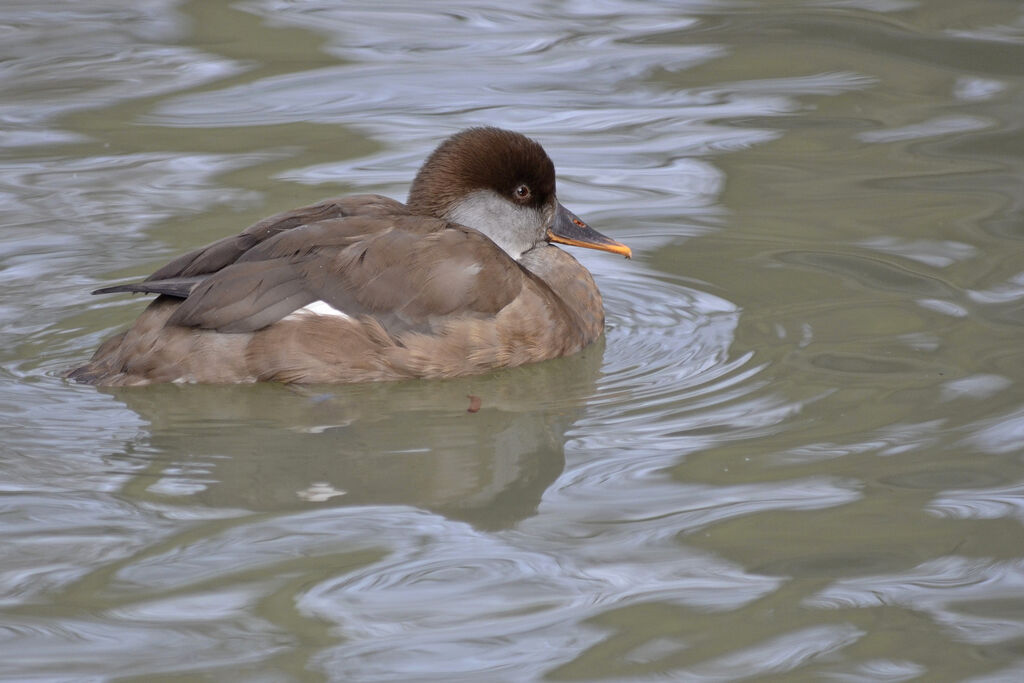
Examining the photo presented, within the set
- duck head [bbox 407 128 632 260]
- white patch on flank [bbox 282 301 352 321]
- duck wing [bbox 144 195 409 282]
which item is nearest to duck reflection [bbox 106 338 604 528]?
white patch on flank [bbox 282 301 352 321]

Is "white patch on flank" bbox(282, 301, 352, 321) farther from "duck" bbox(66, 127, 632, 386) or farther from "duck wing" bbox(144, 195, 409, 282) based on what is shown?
"duck wing" bbox(144, 195, 409, 282)

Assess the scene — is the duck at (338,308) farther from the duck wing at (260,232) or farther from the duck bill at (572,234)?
the duck bill at (572,234)

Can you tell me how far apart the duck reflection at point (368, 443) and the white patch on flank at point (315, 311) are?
28 centimetres

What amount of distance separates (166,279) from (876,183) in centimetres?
416

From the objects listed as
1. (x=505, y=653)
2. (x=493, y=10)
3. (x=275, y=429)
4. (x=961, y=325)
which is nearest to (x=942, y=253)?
(x=961, y=325)

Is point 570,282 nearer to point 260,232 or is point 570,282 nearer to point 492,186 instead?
point 492,186

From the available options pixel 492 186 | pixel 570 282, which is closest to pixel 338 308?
pixel 492 186

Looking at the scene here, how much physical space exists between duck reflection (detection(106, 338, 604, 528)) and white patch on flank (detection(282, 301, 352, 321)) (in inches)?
10.9

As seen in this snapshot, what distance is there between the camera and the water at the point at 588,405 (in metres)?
4.04

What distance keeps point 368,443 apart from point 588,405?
0.89 m

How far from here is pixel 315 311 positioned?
578 cm

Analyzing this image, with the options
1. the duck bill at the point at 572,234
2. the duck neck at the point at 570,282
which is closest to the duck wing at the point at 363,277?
the duck neck at the point at 570,282

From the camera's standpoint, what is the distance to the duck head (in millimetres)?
6352

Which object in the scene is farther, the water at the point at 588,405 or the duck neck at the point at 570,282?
the duck neck at the point at 570,282
